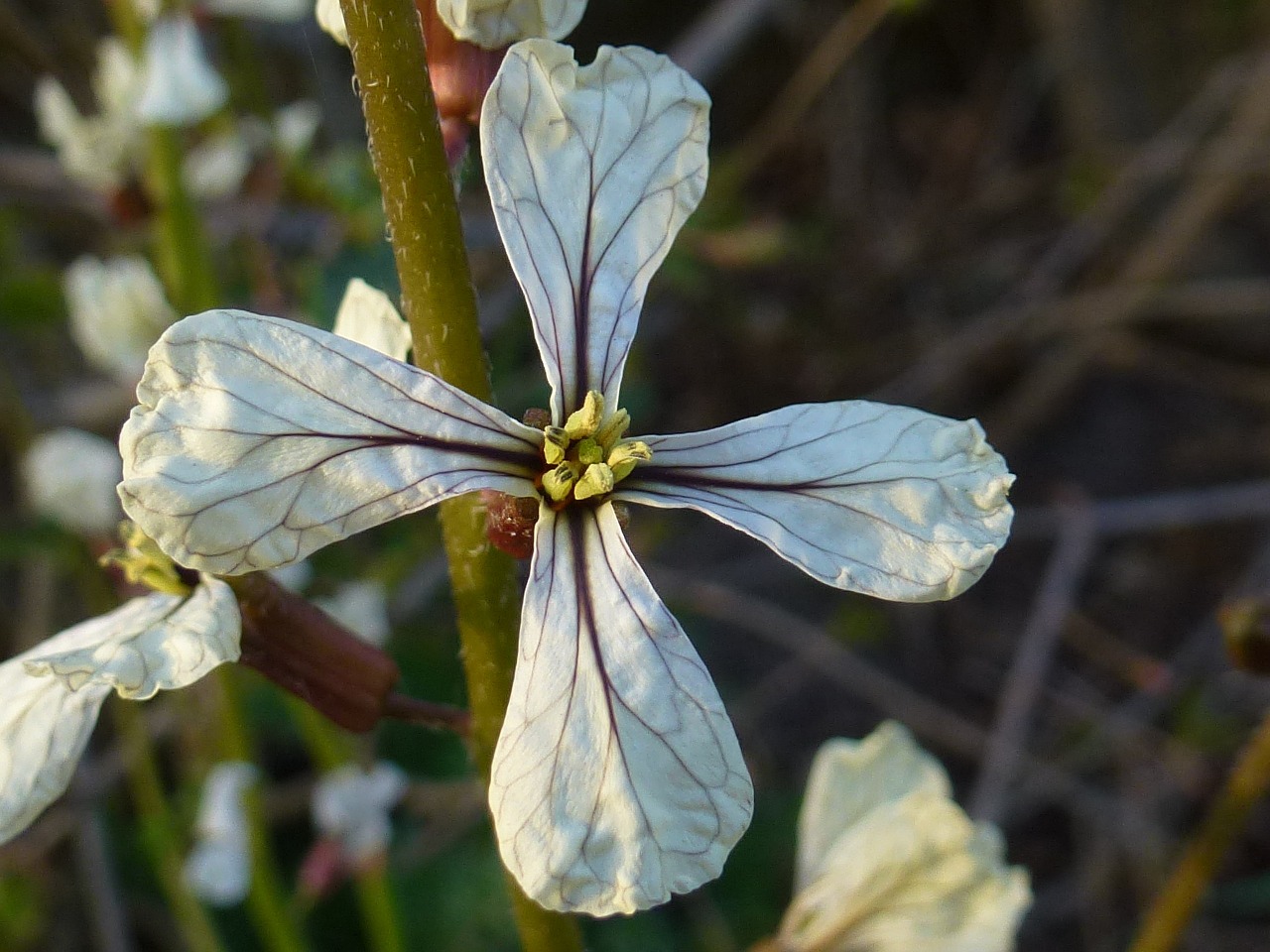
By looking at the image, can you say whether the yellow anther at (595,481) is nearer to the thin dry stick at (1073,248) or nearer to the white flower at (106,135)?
the white flower at (106,135)

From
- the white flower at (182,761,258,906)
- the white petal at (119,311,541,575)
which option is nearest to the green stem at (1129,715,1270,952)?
the white petal at (119,311,541,575)

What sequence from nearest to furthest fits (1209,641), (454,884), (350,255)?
(350,255), (454,884), (1209,641)

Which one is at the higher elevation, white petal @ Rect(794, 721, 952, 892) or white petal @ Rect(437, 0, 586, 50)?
white petal @ Rect(437, 0, 586, 50)

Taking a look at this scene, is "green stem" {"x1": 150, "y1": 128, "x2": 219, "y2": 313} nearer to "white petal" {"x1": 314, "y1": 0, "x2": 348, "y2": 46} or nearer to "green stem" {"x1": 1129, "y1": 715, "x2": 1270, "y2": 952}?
"white petal" {"x1": 314, "y1": 0, "x2": 348, "y2": 46}

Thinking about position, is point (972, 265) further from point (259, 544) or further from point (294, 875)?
point (259, 544)

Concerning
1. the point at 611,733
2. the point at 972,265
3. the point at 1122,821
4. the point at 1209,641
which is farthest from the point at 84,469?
the point at 972,265

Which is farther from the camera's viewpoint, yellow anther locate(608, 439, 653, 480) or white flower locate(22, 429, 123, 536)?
white flower locate(22, 429, 123, 536)

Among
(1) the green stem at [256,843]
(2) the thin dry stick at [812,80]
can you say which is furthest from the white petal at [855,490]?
(2) the thin dry stick at [812,80]
